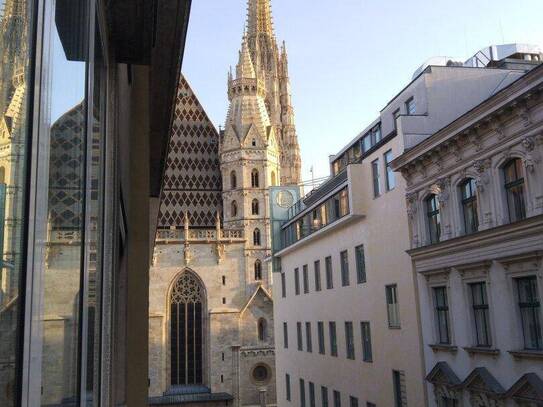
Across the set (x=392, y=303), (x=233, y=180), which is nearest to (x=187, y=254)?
(x=233, y=180)

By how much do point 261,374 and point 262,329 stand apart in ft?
12.7

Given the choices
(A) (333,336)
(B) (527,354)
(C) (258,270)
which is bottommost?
(B) (527,354)

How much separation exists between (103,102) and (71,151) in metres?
1.25

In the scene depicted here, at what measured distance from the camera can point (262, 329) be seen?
53.6 metres

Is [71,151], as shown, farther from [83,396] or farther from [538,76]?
[538,76]

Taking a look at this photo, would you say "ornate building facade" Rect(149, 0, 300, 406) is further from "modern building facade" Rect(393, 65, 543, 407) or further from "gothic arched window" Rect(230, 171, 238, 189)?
"modern building facade" Rect(393, 65, 543, 407)

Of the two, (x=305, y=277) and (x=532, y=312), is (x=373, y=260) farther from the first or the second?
(x=305, y=277)

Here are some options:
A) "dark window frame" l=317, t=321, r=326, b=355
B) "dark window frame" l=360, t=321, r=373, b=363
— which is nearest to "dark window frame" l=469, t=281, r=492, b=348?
"dark window frame" l=360, t=321, r=373, b=363

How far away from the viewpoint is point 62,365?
1.76 metres

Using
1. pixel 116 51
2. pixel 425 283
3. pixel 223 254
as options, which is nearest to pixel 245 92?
pixel 223 254

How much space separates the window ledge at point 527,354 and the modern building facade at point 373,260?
485 centimetres

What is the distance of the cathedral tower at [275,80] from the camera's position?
75562 mm

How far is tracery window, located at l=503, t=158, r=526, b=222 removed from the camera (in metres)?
14.7

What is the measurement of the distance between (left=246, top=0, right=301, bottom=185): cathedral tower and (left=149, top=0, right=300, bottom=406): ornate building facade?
530 inches
